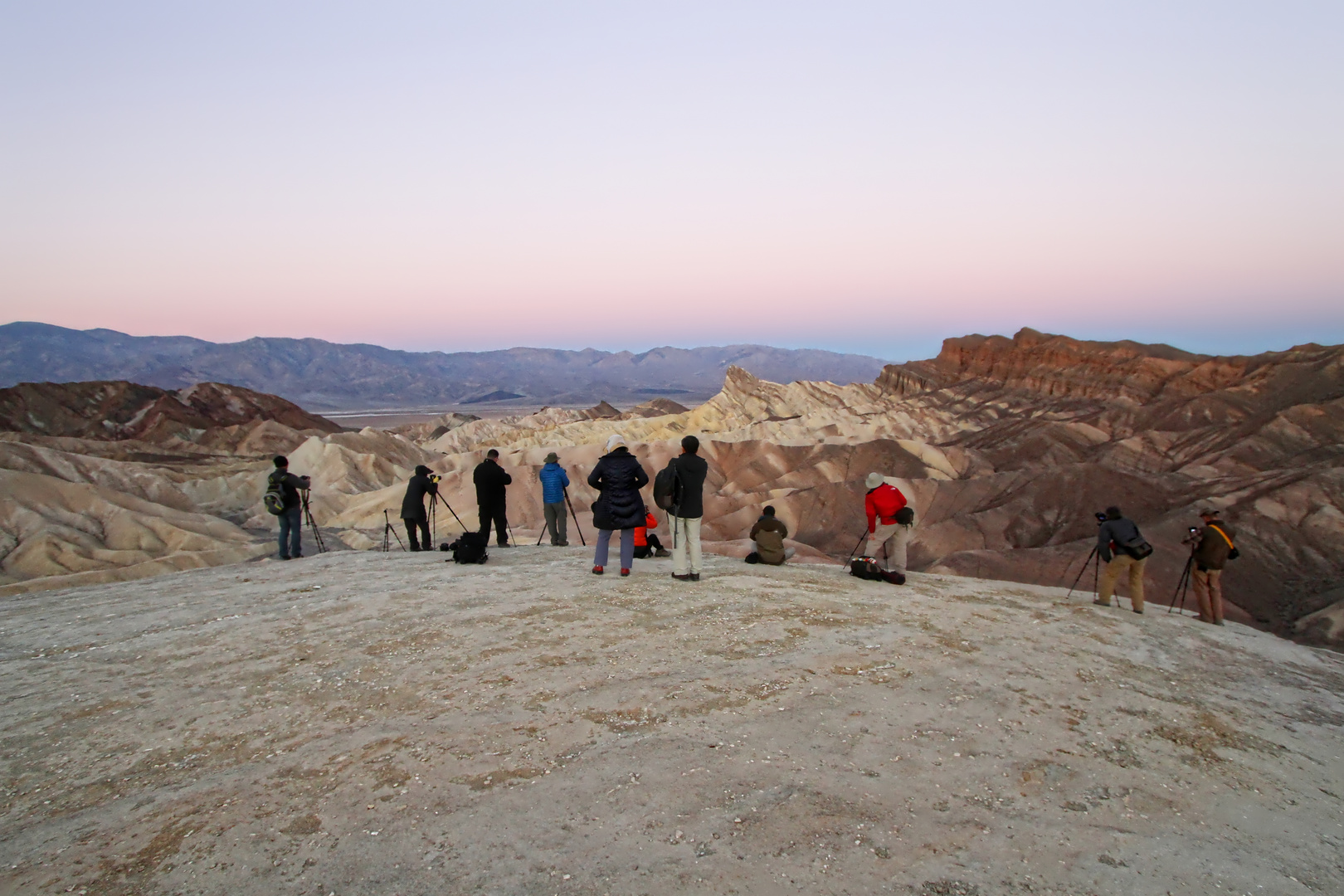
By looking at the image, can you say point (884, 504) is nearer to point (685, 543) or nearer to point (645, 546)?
point (685, 543)

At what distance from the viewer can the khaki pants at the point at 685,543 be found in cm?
875

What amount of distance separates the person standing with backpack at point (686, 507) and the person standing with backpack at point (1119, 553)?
17.6ft

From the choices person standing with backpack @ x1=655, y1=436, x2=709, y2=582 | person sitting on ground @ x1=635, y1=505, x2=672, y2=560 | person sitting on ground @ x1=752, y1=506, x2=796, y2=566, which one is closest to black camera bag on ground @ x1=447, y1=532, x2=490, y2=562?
person sitting on ground @ x1=635, y1=505, x2=672, y2=560

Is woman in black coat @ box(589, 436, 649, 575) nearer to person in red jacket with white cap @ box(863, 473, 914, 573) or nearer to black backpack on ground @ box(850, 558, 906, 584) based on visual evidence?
person in red jacket with white cap @ box(863, 473, 914, 573)

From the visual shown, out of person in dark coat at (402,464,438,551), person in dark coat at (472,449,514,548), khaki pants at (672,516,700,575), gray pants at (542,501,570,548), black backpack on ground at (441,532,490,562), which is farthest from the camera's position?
gray pants at (542,501,570,548)

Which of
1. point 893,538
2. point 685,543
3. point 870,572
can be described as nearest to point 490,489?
point 685,543

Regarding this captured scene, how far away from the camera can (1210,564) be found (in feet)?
36.1

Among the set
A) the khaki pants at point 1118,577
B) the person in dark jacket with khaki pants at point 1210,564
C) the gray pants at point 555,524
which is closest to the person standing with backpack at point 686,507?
the gray pants at point 555,524

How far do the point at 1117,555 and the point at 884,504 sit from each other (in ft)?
11.8

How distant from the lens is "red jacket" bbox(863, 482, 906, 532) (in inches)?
363

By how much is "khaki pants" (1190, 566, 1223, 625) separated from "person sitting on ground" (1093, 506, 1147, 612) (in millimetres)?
1617

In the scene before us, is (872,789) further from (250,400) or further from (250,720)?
(250,400)

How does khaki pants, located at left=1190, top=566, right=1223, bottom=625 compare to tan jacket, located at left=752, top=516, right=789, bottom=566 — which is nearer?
tan jacket, located at left=752, top=516, right=789, bottom=566

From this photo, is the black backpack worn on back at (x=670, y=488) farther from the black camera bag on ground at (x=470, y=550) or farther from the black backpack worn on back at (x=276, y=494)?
the black backpack worn on back at (x=276, y=494)
